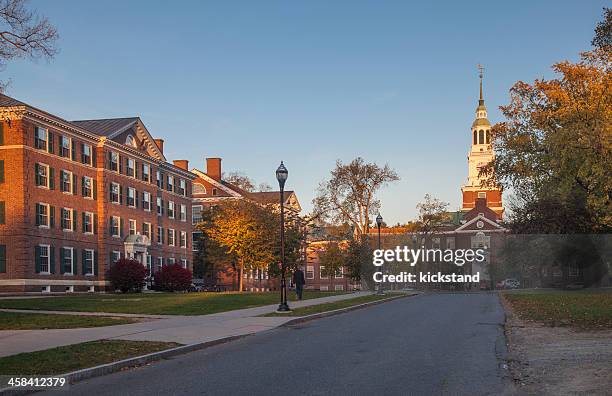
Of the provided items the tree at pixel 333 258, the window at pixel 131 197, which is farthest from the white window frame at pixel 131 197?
the tree at pixel 333 258

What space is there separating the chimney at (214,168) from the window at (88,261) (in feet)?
132

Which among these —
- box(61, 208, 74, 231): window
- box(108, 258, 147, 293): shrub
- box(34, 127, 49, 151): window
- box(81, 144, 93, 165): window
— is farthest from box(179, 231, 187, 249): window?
box(34, 127, 49, 151): window

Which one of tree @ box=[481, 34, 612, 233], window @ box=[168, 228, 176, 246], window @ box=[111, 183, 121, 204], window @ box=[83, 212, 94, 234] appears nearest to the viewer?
tree @ box=[481, 34, 612, 233]

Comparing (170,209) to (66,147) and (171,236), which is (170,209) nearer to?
(171,236)

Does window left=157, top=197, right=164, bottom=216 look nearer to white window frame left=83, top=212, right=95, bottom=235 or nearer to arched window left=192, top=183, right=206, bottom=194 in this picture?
white window frame left=83, top=212, right=95, bottom=235

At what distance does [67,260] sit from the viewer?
2101 inches

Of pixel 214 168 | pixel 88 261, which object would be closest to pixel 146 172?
pixel 88 261

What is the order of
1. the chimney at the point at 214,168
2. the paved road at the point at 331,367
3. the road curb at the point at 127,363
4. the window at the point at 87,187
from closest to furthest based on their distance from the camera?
the paved road at the point at 331,367 < the road curb at the point at 127,363 < the window at the point at 87,187 < the chimney at the point at 214,168

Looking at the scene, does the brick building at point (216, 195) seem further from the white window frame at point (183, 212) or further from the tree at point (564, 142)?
the tree at point (564, 142)

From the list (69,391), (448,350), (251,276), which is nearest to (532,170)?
(448,350)

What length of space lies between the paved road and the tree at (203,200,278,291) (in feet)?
148

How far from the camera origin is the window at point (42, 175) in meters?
49.7

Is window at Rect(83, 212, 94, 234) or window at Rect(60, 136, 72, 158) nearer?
window at Rect(60, 136, 72, 158)

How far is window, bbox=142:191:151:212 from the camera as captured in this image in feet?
217
